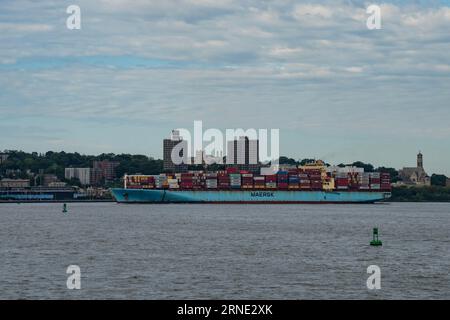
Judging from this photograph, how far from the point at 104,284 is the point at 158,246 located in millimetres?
22516

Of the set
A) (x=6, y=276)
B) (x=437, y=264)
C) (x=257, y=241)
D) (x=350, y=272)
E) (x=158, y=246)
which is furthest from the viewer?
(x=257, y=241)

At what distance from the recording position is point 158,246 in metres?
60.8

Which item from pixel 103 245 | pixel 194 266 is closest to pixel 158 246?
pixel 103 245

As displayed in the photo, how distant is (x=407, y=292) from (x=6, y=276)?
18.3m

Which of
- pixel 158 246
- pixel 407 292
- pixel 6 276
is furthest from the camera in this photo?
pixel 158 246

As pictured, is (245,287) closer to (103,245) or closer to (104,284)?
(104,284)

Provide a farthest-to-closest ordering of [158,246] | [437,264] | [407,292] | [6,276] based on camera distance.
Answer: [158,246] < [437,264] < [6,276] < [407,292]

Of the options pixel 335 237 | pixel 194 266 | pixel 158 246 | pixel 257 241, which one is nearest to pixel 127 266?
pixel 194 266
